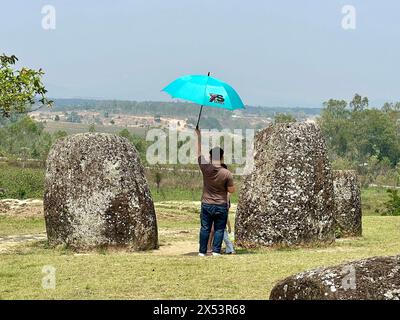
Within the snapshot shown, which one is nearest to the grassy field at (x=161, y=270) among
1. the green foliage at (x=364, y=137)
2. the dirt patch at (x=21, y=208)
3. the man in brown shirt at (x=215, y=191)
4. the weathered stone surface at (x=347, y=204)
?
the man in brown shirt at (x=215, y=191)

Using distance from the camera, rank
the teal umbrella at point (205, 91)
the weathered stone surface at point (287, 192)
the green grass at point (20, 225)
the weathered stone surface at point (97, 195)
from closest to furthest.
A: the teal umbrella at point (205, 91)
the weathered stone surface at point (97, 195)
the weathered stone surface at point (287, 192)
the green grass at point (20, 225)

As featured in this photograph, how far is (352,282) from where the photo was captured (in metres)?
6.50

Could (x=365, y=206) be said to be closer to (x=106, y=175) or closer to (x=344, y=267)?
(x=106, y=175)

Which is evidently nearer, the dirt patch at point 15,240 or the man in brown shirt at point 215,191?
the man in brown shirt at point 215,191

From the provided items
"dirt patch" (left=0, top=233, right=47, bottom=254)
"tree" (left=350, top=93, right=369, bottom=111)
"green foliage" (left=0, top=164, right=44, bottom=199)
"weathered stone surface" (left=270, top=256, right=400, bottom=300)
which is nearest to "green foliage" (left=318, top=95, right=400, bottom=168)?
"tree" (left=350, top=93, right=369, bottom=111)

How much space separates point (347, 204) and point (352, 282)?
15165 mm

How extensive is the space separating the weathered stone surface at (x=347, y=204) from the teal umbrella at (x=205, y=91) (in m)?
6.97

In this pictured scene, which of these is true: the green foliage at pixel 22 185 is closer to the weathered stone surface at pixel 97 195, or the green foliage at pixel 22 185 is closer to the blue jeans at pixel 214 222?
the weathered stone surface at pixel 97 195

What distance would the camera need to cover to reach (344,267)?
6.62m

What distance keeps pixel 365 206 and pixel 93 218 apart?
3679 centimetres

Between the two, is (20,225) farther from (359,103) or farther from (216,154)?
(359,103)

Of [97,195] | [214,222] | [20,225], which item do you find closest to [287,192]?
[214,222]

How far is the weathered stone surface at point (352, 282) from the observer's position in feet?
20.7
